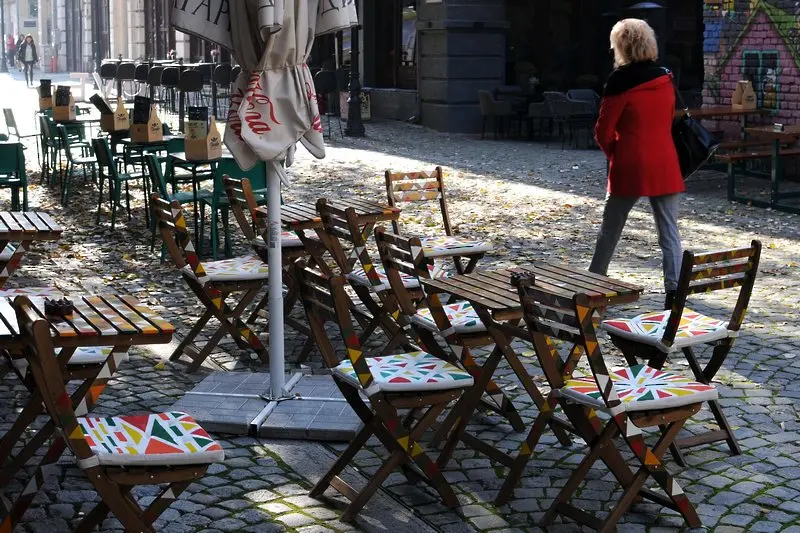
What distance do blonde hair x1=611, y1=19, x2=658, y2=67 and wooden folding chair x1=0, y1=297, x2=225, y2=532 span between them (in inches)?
177

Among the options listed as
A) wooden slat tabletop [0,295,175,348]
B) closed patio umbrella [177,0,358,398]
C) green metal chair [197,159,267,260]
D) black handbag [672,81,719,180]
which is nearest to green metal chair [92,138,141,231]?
green metal chair [197,159,267,260]

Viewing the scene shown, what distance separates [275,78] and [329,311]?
50.7 inches

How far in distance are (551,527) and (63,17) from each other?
60.0 m

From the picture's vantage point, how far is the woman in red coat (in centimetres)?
788

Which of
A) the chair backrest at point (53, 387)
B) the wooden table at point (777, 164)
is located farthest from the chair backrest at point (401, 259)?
the wooden table at point (777, 164)

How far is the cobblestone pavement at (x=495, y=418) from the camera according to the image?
485cm

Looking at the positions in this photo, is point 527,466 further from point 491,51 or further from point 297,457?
point 491,51

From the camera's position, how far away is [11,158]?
1175cm

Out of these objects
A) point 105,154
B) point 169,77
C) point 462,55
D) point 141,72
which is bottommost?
point 105,154

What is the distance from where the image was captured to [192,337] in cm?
722

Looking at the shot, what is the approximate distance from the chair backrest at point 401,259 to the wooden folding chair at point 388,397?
61cm

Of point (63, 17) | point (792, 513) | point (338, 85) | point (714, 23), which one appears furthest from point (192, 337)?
point (63, 17)

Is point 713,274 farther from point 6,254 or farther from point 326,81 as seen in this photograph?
point 326,81

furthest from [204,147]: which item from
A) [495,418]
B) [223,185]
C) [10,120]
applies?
[10,120]
